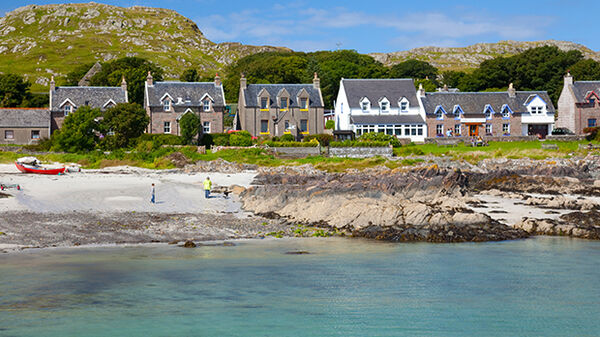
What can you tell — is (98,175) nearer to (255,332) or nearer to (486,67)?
(255,332)

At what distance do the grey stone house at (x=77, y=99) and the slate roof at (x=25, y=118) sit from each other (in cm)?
95

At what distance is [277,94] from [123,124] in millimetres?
21361

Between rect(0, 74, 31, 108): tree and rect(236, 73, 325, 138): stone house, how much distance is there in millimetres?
41233

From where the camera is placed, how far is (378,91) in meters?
78.2

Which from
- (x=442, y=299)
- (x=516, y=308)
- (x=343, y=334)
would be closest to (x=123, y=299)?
(x=343, y=334)

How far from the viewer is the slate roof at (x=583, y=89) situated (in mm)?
79206

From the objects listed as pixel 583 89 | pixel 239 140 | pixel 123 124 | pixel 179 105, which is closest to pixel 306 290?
pixel 239 140

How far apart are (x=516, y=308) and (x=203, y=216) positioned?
49.5 feet

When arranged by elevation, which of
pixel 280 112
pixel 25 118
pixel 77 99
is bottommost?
pixel 25 118

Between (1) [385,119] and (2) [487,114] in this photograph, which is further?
(2) [487,114]

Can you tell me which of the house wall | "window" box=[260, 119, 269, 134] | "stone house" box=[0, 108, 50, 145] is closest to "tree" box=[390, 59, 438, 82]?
"window" box=[260, 119, 269, 134]

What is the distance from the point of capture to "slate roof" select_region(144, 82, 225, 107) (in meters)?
74.1

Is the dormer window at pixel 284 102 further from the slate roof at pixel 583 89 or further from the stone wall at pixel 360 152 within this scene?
the slate roof at pixel 583 89

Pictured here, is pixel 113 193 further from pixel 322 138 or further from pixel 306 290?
pixel 322 138
